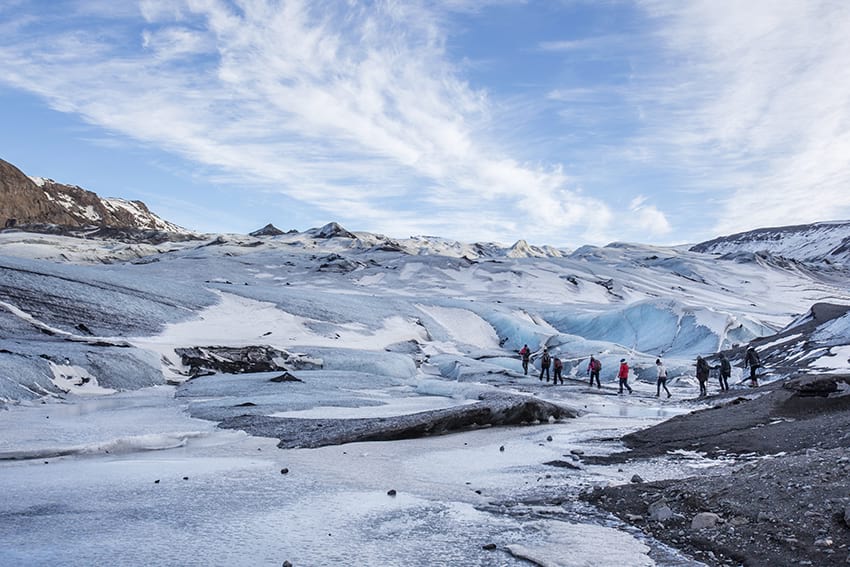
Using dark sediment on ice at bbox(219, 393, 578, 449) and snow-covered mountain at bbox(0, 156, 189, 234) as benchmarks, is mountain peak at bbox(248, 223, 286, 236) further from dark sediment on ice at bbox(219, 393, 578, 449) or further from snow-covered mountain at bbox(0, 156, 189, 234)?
dark sediment on ice at bbox(219, 393, 578, 449)

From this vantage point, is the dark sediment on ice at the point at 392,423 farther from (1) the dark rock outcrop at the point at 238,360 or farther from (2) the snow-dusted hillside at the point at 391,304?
(1) the dark rock outcrop at the point at 238,360

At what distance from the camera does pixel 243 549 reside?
18.1 feet

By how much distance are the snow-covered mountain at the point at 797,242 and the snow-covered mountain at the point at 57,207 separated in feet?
437

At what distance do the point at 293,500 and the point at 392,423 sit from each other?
5.19 metres

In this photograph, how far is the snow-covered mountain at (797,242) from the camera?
14125cm

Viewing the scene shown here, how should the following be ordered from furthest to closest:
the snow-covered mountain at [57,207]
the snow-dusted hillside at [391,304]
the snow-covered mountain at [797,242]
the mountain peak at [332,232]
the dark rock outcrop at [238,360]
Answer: the snow-covered mountain at [797,242]
the snow-covered mountain at [57,207]
the mountain peak at [332,232]
the snow-dusted hillside at [391,304]
the dark rock outcrop at [238,360]

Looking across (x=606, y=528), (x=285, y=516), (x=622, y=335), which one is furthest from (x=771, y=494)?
(x=622, y=335)

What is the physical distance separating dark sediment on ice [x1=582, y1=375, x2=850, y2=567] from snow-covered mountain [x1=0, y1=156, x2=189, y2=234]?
128m

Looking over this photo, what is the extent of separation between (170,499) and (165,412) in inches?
323

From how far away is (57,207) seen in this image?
146500 millimetres

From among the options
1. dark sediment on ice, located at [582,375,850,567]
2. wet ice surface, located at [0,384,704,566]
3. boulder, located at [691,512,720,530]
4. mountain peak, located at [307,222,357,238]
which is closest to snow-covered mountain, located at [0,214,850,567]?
wet ice surface, located at [0,384,704,566]

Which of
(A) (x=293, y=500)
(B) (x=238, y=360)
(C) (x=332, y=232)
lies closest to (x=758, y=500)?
(A) (x=293, y=500)


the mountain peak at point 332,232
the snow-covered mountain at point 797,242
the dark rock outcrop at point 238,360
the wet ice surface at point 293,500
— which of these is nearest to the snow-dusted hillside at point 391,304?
the dark rock outcrop at point 238,360

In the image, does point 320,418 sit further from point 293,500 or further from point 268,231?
point 268,231
